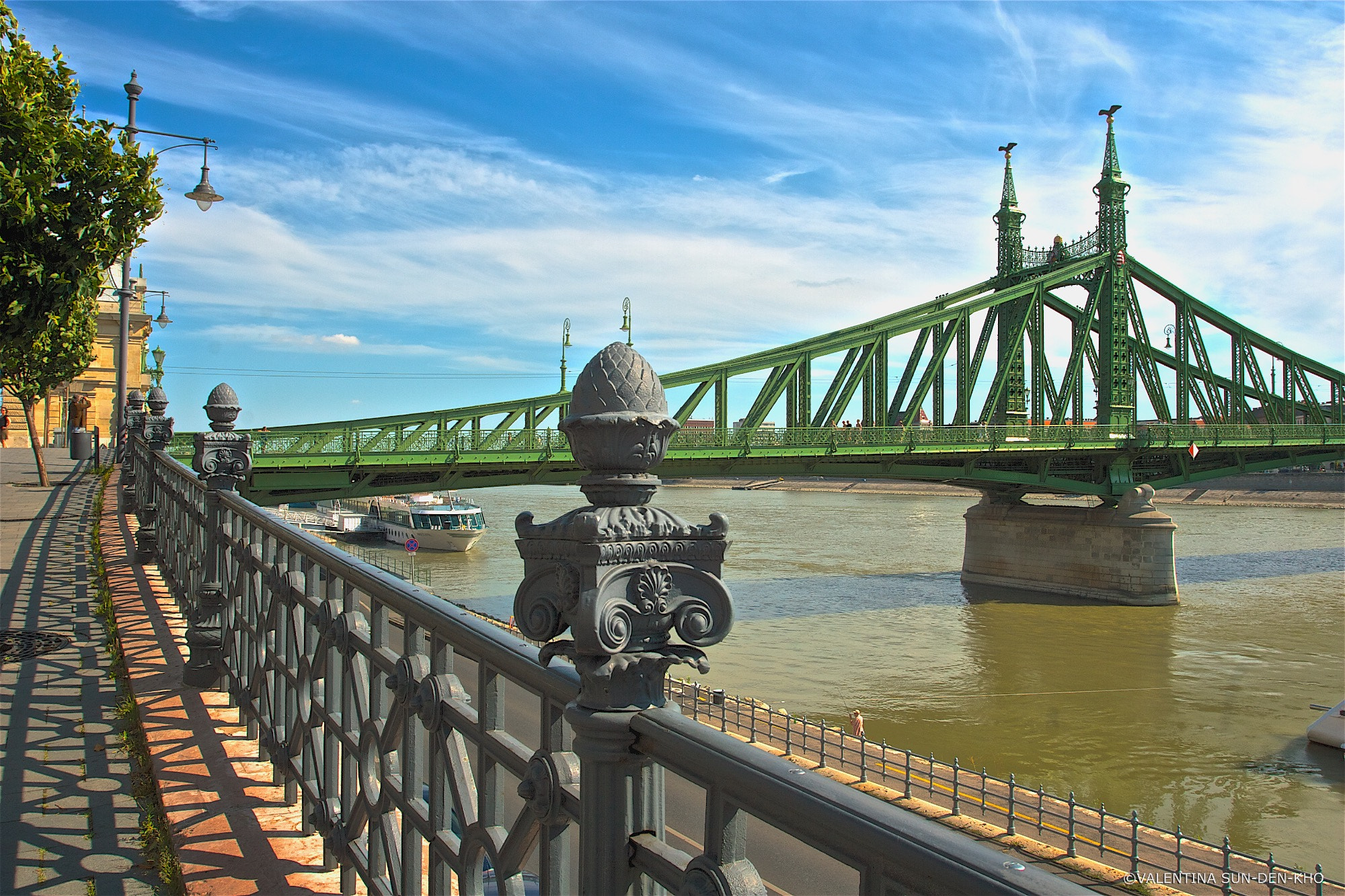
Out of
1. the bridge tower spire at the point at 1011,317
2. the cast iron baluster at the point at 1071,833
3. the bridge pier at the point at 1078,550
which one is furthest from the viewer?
the bridge tower spire at the point at 1011,317

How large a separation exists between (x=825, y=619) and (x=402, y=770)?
24.7 metres

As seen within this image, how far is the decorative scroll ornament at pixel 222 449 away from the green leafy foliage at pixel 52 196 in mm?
2676

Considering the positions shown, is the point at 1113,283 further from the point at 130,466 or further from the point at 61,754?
the point at 61,754

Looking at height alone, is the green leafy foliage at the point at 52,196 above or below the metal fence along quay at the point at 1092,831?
above

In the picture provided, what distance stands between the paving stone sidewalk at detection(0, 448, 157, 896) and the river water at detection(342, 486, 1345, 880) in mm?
10651

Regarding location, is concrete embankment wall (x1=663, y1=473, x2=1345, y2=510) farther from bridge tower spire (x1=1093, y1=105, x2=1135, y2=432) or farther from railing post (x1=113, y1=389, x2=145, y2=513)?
railing post (x1=113, y1=389, x2=145, y2=513)

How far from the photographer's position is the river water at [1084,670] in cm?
1439

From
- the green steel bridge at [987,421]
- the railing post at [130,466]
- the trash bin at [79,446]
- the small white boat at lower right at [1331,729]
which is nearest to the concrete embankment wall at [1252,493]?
the green steel bridge at [987,421]

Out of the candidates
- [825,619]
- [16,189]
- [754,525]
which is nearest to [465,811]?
[16,189]

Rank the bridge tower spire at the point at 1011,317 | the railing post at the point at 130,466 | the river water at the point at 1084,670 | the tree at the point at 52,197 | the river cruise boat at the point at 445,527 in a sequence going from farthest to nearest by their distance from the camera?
the river cruise boat at the point at 445,527 < the bridge tower spire at the point at 1011,317 < the river water at the point at 1084,670 < the railing post at the point at 130,466 < the tree at the point at 52,197

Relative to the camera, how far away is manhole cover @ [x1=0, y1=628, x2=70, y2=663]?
5.39 m

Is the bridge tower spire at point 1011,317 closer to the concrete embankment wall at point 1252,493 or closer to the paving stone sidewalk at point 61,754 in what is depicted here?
the concrete embankment wall at point 1252,493

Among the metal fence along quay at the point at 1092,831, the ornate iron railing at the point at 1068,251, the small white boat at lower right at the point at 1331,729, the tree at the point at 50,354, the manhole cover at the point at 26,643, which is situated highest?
the ornate iron railing at the point at 1068,251

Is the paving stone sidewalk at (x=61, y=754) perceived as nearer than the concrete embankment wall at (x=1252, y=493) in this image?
Yes
